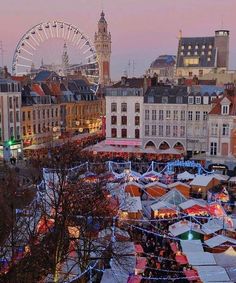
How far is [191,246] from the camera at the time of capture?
21.2 m

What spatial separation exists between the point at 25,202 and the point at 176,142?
2665 centimetres

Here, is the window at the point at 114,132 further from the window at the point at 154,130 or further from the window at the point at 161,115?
the window at the point at 161,115

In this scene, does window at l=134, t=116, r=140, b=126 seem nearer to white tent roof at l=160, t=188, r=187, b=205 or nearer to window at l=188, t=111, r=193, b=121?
window at l=188, t=111, r=193, b=121

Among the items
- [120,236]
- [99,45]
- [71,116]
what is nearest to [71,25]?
[71,116]

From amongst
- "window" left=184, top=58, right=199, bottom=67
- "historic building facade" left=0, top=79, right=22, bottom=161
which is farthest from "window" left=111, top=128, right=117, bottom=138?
"window" left=184, top=58, right=199, bottom=67

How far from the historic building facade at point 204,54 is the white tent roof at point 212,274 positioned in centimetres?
6827

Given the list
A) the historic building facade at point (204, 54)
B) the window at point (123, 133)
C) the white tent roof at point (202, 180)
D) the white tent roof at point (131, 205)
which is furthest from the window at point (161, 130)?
the historic building facade at point (204, 54)

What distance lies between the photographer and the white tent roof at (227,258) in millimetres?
19500

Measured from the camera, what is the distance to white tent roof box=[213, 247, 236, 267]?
1950cm

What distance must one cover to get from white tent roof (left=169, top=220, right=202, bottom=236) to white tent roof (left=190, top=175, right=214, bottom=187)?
26.1ft

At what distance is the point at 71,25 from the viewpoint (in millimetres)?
63375

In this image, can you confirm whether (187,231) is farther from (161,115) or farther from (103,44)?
(103,44)

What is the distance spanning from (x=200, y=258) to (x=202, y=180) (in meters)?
13.2

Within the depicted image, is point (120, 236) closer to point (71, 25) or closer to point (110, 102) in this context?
point (110, 102)
